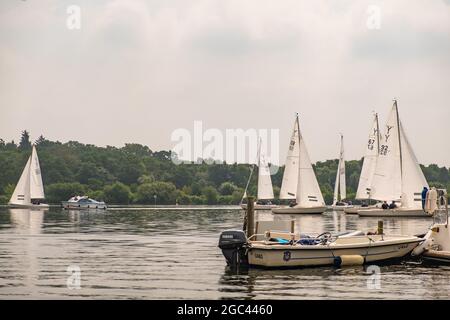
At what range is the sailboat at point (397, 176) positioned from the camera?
108 m

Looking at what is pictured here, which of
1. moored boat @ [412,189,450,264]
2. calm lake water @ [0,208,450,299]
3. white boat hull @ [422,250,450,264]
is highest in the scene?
moored boat @ [412,189,450,264]

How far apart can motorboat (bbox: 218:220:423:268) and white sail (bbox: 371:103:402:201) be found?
66.1 metres

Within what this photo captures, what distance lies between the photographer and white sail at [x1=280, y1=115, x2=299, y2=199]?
129 meters

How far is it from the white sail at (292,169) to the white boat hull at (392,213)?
17.8 metres

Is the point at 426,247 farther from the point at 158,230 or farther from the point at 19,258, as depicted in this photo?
the point at 158,230

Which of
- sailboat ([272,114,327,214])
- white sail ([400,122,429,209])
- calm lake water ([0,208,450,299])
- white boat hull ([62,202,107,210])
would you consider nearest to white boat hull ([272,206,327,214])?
sailboat ([272,114,327,214])

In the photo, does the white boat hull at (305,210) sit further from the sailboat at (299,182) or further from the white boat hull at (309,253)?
the white boat hull at (309,253)

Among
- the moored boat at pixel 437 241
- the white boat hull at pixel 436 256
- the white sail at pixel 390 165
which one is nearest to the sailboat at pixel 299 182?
the white sail at pixel 390 165

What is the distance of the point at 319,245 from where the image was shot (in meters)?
43.1

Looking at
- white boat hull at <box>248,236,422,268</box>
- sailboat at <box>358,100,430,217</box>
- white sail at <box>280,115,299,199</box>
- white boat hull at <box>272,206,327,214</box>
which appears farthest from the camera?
white sail at <box>280,115,299,199</box>

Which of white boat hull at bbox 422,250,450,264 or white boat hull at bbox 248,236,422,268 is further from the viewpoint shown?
white boat hull at bbox 422,250,450,264

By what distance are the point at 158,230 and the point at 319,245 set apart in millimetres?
38154

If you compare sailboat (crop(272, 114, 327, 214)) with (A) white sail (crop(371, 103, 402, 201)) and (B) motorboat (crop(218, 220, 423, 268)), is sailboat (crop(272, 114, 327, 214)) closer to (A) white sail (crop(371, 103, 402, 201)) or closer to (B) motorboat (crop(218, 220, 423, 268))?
(A) white sail (crop(371, 103, 402, 201))

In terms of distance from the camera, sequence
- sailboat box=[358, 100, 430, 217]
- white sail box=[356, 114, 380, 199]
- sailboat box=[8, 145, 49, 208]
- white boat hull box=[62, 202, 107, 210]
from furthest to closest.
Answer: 1. white boat hull box=[62, 202, 107, 210]
2. sailboat box=[8, 145, 49, 208]
3. white sail box=[356, 114, 380, 199]
4. sailboat box=[358, 100, 430, 217]
